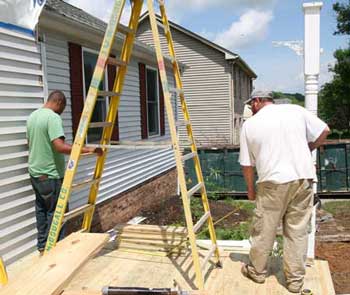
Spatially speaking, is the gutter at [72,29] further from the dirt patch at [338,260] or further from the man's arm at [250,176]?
the dirt patch at [338,260]

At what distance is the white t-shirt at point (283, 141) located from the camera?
3297mm

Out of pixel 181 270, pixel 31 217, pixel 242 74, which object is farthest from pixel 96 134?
pixel 242 74

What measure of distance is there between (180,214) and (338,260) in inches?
146

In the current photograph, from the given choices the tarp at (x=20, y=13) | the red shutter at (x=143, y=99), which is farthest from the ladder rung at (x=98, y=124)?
the red shutter at (x=143, y=99)

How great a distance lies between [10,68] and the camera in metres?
4.54

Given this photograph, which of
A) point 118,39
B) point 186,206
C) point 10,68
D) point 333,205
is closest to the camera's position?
point 186,206

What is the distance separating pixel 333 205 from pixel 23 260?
307 inches

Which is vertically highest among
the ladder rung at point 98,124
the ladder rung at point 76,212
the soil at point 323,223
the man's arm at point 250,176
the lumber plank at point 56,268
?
the ladder rung at point 98,124

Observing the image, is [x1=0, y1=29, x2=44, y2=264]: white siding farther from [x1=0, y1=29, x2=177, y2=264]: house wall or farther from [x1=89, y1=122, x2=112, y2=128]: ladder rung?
Answer: [x1=89, y1=122, x2=112, y2=128]: ladder rung

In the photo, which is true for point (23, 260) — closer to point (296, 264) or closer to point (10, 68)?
point (10, 68)

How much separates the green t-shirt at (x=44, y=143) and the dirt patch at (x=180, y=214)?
4.06m

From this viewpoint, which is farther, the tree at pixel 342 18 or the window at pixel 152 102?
the tree at pixel 342 18

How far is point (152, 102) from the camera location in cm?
984

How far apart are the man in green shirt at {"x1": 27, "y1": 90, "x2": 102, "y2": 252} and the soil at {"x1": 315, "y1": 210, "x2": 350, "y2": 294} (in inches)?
135
